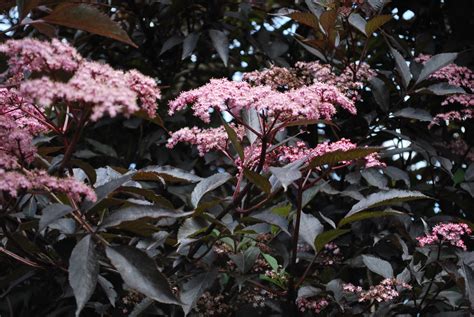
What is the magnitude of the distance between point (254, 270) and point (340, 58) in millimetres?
813

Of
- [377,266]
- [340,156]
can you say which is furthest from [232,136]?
[377,266]

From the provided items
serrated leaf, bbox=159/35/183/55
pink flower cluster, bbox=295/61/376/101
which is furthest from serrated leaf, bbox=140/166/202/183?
serrated leaf, bbox=159/35/183/55

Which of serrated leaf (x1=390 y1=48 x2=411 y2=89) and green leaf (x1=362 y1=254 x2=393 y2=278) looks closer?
green leaf (x1=362 y1=254 x2=393 y2=278)

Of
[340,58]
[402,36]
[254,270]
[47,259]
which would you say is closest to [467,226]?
[254,270]

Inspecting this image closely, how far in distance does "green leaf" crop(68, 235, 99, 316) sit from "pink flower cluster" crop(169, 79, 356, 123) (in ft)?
1.39

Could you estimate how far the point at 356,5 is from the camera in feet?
7.48

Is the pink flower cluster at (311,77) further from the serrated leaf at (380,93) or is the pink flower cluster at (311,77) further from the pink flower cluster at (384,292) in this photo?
the pink flower cluster at (384,292)

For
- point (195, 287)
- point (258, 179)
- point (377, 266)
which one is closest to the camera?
point (258, 179)

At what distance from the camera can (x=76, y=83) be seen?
1.23m

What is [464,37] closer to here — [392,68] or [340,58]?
[392,68]

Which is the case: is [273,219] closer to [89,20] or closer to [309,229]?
[309,229]

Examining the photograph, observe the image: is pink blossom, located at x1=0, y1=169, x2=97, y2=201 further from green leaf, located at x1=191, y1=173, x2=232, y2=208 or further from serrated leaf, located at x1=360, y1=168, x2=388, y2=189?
serrated leaf, located at x1=360, y1=168, x2=388, y2=189

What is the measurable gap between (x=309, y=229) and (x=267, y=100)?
16.2 inches

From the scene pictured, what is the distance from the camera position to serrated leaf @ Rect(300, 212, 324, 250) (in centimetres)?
171
